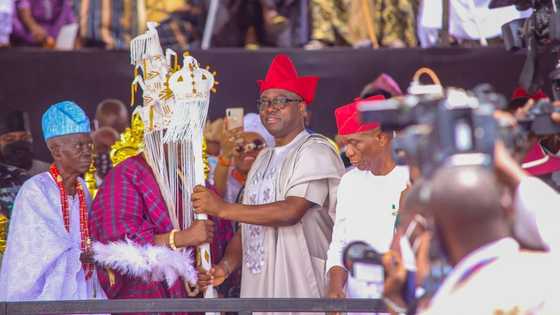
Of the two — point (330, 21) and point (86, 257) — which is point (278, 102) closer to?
point (86, 257)

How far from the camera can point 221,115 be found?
7.68 meters

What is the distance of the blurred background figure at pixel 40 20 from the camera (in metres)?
7.81

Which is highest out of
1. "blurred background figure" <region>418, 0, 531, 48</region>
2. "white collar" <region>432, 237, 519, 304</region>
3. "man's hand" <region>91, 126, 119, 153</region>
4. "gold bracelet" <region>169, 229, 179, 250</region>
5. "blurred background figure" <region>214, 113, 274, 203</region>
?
"blurred background figure" <region>418, 0, 531, 48</region>

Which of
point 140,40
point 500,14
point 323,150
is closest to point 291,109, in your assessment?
point 323,150

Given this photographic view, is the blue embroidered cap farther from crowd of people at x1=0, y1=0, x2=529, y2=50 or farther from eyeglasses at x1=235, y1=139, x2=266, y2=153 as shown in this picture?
crowd of people at x1=0, y1=0, x2=529, y2=50

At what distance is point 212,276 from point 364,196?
85 centimetres

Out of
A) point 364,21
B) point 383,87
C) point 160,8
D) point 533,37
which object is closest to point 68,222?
point 533,37

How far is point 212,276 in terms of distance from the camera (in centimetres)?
544

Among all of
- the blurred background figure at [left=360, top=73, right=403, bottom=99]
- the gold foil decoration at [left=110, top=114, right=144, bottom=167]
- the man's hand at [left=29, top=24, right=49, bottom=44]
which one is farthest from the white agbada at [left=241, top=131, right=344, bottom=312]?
the man's hand at [left=29, top=24, right=49, bottom=44]

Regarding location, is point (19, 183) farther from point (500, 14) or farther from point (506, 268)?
point (506, 268)

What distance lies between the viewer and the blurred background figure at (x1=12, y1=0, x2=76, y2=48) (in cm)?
781

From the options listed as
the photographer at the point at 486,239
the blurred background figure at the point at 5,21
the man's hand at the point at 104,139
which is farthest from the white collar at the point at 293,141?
the photographer at the point at 486,239

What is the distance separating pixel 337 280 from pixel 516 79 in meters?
3.06

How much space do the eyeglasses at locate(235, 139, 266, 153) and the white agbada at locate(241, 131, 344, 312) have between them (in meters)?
0.83
